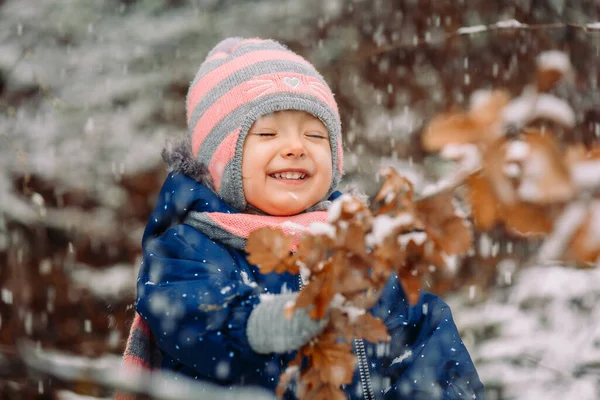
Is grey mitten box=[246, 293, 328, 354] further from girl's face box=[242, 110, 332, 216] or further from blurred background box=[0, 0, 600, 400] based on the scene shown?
blurred background box=[0, 0, 600, 400]

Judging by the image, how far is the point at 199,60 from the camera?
4.54 metres

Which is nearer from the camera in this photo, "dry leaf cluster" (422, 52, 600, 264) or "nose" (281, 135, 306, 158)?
"dry leaf cluster" (422, 52, 600, 264)

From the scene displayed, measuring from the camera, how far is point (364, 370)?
207cm

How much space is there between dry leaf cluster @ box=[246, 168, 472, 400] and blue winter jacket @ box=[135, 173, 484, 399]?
0.46 metres

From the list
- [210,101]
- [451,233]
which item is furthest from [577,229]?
[210,101]

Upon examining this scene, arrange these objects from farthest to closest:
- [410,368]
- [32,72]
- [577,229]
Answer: [32,72]
[410,368]
[577,229]

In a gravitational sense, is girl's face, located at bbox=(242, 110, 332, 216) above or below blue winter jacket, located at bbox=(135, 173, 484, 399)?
above

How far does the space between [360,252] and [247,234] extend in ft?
2.99

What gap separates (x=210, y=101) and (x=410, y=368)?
1199 millimetres

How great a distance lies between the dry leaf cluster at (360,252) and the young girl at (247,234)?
0.50 metres

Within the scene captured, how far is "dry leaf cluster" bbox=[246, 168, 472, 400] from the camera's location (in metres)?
1.21

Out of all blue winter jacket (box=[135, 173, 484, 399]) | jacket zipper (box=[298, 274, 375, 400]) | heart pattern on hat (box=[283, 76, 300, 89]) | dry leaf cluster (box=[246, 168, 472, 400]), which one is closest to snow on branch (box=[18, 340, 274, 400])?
dry leaf cluster (box=[246, 168, 472, 400])

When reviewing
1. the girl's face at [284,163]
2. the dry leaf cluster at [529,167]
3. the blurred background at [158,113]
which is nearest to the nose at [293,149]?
the girl's face at [284,163]

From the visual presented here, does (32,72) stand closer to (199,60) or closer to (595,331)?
(199,60)
